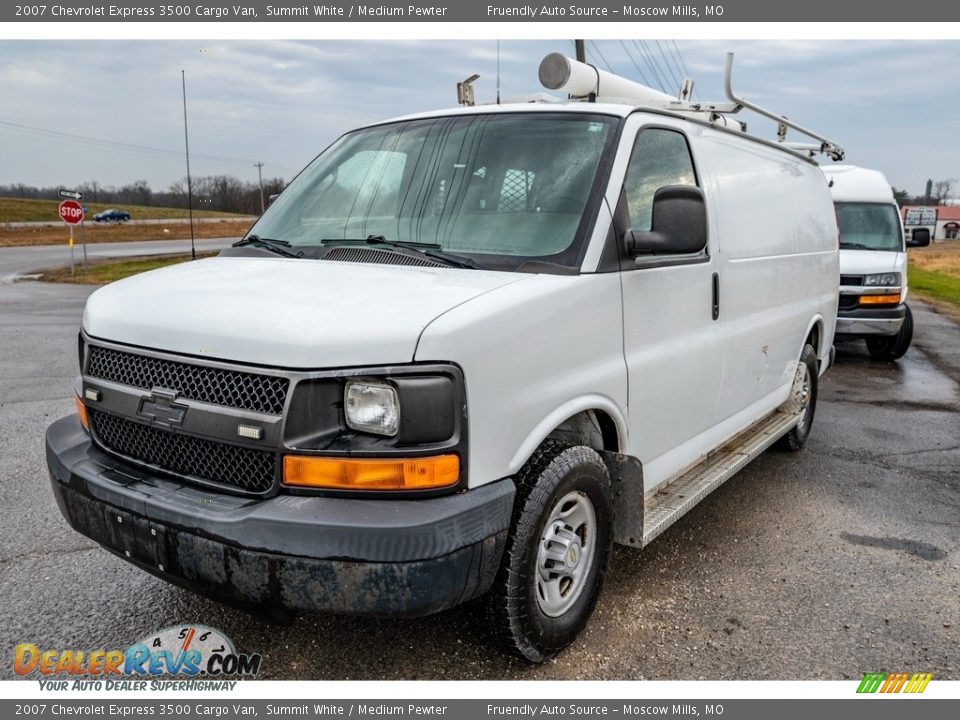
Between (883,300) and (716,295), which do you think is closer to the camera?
(716,295)

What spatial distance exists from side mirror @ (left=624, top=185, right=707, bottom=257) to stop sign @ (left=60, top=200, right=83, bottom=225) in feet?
73.7

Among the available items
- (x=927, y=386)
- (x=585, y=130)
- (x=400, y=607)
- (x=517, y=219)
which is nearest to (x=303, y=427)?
(x=400, y=607)

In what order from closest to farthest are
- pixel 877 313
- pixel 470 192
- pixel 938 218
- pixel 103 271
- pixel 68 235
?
pixel 470 192, pixel 877 313, pixel 103 271, pixel 68 235, pixel 938 218

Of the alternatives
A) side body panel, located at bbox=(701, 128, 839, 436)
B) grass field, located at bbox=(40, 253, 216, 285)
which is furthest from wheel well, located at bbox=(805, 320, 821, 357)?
grass field, located at bbox=(40, 253, 216, 285)

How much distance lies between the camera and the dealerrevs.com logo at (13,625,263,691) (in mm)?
2930

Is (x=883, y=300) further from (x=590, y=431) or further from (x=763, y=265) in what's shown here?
(x=590, y=431)

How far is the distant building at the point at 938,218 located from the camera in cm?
7781

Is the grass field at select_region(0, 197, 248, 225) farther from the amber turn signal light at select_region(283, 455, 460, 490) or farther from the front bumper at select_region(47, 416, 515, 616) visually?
the amber turn signal light at select_region(283, 455, 460, 490)

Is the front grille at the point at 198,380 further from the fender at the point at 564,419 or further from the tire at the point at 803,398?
the tire at the point at 803,398

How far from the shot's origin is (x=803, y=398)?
602 centimetres

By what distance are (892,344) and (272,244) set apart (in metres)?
9.42

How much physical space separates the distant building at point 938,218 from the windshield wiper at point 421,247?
85401 millimetres

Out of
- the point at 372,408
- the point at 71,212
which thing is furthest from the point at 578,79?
the point at 71,212

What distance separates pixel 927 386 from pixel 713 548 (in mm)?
6153
